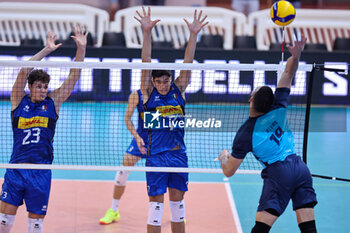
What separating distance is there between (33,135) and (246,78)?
1012 cm

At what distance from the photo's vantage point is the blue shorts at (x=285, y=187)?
17.6 feet

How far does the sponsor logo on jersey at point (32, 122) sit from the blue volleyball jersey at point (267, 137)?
2.04 metres

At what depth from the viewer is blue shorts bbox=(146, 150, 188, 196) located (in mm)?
6281

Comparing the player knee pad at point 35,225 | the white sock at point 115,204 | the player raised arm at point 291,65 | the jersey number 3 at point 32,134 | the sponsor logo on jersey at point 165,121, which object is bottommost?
the white sock at point 115,204

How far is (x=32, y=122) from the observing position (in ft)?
19.6

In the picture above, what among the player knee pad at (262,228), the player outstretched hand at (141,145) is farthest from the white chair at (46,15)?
the player knee pad at (262,228)

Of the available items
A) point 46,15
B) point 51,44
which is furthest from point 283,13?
point 46,15

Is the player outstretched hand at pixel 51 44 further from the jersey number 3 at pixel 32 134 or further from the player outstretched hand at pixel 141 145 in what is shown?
the player outstretched hand at pixel 141 145

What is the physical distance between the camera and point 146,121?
254 inches

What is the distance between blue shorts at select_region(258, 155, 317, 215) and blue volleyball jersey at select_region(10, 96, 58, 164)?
7.64ft

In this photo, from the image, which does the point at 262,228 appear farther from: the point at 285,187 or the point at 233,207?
the point at 233,207

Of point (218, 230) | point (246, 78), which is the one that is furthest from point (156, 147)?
point (246, 78)

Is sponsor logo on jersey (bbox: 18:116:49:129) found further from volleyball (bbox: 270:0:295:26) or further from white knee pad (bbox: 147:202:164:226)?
volleyball (bbox: 270:0:295:26)

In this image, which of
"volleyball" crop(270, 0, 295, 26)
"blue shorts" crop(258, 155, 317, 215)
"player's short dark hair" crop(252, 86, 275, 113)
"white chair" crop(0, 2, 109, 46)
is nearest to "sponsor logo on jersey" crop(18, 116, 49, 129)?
"player's short dark hair" crop(252, 86, 275, 113)
